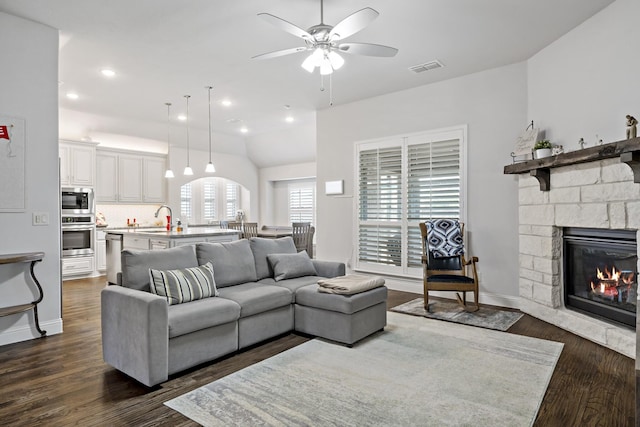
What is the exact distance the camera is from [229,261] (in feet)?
12.5

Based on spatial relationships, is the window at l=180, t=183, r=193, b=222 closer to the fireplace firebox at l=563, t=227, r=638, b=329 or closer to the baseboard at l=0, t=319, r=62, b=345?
the baseboard at l=0, t=319, r=62, b=345

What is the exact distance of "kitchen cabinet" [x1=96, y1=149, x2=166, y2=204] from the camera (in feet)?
24.4

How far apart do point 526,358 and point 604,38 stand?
292 centimetres

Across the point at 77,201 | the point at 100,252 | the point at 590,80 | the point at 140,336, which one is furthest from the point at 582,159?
the point at 100,252

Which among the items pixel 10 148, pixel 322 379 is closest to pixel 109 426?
pixel 322 379

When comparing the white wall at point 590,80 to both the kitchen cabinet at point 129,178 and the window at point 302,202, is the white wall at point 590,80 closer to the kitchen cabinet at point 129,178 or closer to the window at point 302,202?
the window at point 302,202

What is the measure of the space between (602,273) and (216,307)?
3594 millimetres

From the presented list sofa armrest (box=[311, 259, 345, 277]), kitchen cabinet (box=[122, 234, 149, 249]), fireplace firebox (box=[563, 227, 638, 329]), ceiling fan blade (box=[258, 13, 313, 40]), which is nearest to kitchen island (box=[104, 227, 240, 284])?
kitchen cabinet (box=[122, 234, 149, 249])

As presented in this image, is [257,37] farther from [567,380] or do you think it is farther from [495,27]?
[567,380]

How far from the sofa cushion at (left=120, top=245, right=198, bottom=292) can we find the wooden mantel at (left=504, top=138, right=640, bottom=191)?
11.8ft

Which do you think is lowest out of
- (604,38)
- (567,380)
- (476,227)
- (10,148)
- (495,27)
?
(567,380)

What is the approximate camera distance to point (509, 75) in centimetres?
473

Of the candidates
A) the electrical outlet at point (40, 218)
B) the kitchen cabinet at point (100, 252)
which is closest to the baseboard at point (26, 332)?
the electrical outlet at point (40, 218)

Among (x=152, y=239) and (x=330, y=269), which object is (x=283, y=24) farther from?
(x=152, y=239)
